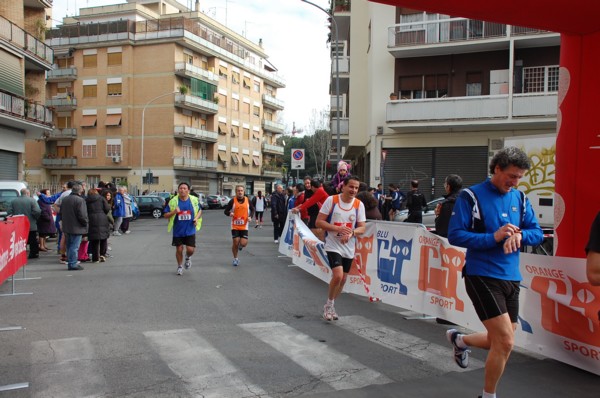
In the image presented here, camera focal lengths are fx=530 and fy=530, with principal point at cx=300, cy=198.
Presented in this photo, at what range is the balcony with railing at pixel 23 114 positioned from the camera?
80.8 ft

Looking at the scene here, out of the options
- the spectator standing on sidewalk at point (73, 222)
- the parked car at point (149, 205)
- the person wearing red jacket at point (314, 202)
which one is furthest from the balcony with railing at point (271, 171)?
the spectator standing on sidewalk at point (73, 222)

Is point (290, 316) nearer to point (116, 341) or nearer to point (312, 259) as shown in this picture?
point (116, 341)

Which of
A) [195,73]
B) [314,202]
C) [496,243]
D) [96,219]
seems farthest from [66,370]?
[195,73]

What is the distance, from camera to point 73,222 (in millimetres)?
11570

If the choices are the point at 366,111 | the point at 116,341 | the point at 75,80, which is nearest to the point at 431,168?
the point at 366,111

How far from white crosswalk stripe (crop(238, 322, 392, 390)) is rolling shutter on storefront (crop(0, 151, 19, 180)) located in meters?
24.2

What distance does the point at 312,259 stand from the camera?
1050 cm

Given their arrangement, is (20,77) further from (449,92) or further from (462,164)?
(462,164)

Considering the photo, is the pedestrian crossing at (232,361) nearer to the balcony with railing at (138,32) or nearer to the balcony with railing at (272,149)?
the balcony with railing at (138,32)

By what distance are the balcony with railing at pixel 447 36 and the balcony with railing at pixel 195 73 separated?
35012 mm

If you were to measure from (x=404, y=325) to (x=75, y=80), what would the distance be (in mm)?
60066

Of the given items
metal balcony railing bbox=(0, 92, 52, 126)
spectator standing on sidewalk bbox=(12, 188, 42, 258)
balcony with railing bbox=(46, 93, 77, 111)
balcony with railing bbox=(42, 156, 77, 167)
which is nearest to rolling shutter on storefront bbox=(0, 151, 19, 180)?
metal balcony railing bbox=(0, 92, 52, 126)

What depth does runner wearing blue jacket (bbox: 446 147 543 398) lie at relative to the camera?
12.6ft

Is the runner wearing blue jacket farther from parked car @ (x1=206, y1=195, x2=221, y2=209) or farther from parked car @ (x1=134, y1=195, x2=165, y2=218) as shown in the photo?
parked car @ (x1=206, y1=195, x2=221, y2=209)
